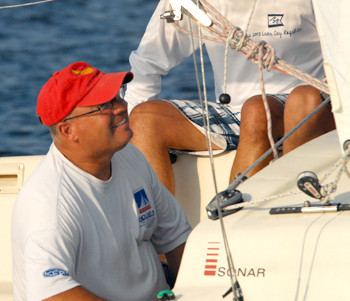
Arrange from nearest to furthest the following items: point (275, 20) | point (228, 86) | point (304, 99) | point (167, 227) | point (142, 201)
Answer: point (142, 201) < point (167, 227) < point (304, 99) < point (275, 20) < point (228, 86)

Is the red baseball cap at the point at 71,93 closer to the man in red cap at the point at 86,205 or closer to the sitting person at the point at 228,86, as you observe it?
the man in red cap at the point at 86,205

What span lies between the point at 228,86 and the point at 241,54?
0.47 ft

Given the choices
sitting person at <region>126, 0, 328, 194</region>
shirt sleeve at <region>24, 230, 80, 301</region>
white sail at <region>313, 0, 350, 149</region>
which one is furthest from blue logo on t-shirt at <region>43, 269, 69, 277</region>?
sitting person at <region>126, 0, 328, 194</region>

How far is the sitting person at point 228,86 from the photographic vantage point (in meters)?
1.97

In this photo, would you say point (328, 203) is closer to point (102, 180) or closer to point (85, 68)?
point (102, 180)

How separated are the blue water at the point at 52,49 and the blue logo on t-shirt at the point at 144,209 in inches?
172

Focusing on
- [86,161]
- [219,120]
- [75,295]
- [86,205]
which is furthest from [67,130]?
[219,120]

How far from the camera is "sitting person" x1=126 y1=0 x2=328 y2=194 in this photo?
1.97 meters

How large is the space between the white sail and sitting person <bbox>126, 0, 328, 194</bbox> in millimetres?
579

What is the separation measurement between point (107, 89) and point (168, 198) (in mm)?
408

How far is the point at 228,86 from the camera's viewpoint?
2.33 metres

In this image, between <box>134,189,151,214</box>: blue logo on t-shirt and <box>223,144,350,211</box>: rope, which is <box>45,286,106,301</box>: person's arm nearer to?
<box>134,189,151,214</box>: blue logo on t-shirt

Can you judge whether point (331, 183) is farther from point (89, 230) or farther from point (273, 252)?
point (89, 230)

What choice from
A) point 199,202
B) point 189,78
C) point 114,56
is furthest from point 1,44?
point 199,202
